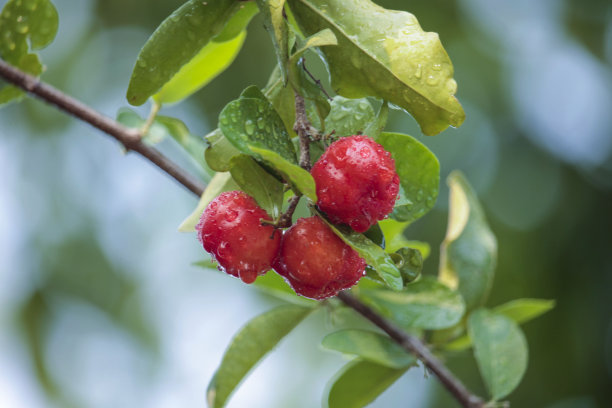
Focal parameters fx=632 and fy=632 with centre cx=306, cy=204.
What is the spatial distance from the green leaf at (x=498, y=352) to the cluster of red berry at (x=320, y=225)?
2.13 feet

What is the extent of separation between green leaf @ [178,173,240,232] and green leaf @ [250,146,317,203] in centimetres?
24

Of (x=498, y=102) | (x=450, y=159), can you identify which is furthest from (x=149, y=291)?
(x=498, y=102)

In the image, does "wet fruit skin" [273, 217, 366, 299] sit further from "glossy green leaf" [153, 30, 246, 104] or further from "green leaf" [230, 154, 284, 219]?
"glossy green leaf" [153, 30, 246, 104]

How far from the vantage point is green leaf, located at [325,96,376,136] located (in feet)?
2.96

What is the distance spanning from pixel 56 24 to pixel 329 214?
776 millimetres

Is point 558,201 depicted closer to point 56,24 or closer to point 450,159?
point 450,159

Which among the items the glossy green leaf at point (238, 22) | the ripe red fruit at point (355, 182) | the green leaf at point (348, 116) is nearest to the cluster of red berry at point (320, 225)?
the ripe red fruit at point (355, 182)

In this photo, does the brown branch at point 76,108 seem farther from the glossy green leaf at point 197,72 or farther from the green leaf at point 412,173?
the green leaf at point 412,173

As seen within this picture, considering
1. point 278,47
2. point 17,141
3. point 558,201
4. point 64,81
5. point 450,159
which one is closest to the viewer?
point 278,47

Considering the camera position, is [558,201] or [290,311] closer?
[290,311]

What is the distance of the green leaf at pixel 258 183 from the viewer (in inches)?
30.8

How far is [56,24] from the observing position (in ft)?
4.07

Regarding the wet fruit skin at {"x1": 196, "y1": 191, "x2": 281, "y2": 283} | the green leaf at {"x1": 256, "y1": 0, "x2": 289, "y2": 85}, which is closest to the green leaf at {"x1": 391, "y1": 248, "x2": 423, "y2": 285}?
the wet fruit skin at {"x1": 196, "y1": 191, "x2": 281, "y2": 283}

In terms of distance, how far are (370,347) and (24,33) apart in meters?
0.89
